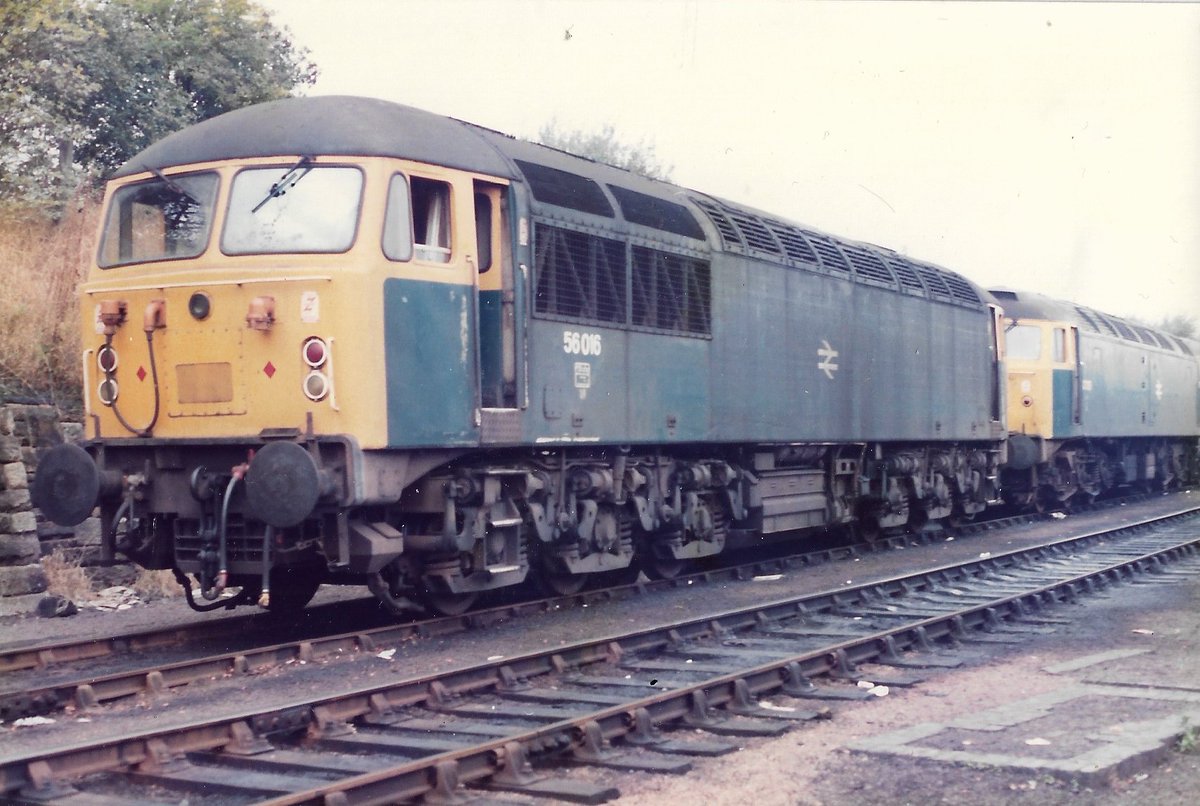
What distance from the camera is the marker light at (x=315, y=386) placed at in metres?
8.55

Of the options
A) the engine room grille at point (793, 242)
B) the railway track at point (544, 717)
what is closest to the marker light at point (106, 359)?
the railway track at point (544, 717)

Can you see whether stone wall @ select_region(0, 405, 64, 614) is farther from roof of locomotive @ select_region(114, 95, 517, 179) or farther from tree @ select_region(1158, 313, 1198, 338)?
tree @ select_region(1158, 313, 1198, 338)

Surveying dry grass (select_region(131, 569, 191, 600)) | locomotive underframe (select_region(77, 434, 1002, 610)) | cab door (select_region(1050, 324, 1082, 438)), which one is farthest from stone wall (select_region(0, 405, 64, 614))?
cab door (select_region(1050, 324, 1082, 438))

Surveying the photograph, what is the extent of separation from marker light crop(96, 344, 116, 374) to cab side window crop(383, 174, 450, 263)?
7.43 ft

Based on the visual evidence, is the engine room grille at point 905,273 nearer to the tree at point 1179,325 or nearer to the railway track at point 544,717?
the railway track at point 544,717

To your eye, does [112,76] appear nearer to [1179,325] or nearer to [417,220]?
[417,220]

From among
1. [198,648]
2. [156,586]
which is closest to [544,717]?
[198,648]

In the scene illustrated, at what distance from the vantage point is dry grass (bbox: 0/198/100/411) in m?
13.6

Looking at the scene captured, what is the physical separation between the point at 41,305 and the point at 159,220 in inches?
240

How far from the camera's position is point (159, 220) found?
9.50 metres

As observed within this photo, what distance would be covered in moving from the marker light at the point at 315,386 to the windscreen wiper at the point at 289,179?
1.34m

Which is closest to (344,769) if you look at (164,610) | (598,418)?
(598,418)

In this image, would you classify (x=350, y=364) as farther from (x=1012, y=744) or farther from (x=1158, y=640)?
(x=1158, y=640)

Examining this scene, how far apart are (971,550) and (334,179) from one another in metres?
A: 11.1
